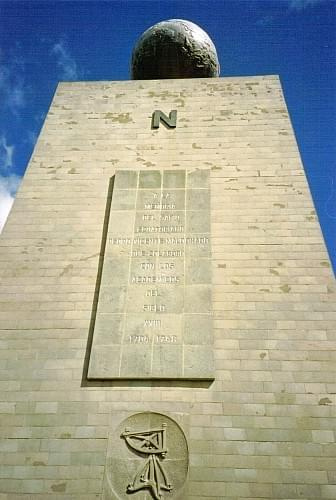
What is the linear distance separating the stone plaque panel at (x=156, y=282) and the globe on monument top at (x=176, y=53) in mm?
4097

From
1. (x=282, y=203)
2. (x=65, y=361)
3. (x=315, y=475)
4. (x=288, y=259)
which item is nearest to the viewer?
(x=315, y=475)

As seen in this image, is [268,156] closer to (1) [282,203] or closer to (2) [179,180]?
(1) [282,203]

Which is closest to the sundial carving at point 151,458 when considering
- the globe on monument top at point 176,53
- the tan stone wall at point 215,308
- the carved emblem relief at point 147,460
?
the carved emblem relief at point 147,460

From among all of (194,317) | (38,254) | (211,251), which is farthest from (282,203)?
(38,254)

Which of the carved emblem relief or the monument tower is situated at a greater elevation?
the monument tower

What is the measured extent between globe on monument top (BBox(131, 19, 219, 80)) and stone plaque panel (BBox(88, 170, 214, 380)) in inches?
161

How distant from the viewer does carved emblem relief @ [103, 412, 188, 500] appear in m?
5.46

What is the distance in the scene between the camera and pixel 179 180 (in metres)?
8.40

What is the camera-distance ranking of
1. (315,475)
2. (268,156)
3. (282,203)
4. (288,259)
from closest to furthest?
1. (315,475)
2. (288,259)
3. (282,203)
4. (268,156)

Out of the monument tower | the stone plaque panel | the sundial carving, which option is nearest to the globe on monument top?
the monument tower

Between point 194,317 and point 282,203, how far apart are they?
2.77 metres

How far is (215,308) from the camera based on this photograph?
22.6 ft

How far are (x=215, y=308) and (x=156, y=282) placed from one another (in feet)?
3.31

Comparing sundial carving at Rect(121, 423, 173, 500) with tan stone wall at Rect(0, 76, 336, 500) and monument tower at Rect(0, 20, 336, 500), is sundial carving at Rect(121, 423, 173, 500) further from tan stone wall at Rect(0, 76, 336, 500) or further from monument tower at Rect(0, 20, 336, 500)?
tan stone wall at Rect(0, 76, 336, 500)
